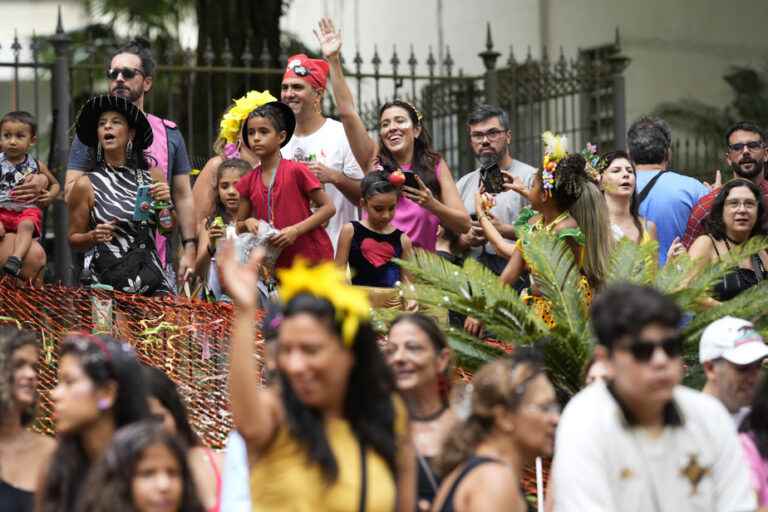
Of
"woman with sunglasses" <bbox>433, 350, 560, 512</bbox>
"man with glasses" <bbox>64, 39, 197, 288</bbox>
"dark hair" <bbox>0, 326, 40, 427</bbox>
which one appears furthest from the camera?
"man with glasses" <bbox>64, 39, 197, 288</bbox>

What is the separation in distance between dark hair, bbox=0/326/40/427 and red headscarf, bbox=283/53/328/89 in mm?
4769

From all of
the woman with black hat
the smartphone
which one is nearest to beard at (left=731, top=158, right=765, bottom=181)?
the smartphone

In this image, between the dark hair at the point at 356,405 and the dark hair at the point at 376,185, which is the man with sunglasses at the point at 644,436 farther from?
the dark hair at the point at 376,185

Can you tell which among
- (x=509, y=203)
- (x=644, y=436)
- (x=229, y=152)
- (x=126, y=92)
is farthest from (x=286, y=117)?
(x=644, y=436)

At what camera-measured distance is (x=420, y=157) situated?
11234 millimetres

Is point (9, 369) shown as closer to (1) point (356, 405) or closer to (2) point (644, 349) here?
(1) point (356, 405)

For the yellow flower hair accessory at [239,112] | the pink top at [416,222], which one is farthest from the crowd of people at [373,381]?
the yellow flower hair accessory at [239,112]

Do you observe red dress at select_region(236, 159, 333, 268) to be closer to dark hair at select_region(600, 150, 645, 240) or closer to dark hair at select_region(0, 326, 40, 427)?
dark hair at select_region(600, 150, 645, 240)

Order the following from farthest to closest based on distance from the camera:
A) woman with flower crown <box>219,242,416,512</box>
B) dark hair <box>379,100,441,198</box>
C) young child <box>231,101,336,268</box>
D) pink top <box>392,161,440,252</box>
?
dark hair <box>379,100,441,198</box>
pink top <box>392,161,440,252</box>
young child <box>231,101,336,268</box>
woman with flower crown <box>219,242,416,512</box>

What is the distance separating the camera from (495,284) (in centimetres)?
945

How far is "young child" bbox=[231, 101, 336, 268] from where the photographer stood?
34.7 feet

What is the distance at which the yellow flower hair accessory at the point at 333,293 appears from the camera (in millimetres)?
5773

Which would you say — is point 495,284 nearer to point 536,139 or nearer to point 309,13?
point 536,139

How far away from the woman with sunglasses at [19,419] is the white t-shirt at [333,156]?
4469 millimetres
